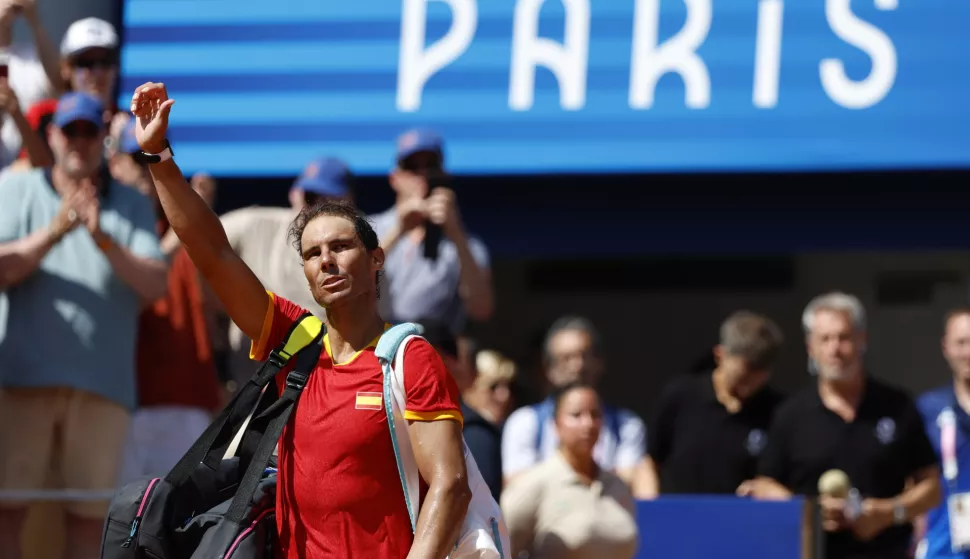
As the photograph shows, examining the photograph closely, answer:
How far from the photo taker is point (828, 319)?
664 cm

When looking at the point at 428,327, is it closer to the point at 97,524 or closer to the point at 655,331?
the point at 97,524

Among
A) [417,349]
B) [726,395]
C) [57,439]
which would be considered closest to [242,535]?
[417,349]

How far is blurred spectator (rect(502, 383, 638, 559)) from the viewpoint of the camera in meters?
5.93

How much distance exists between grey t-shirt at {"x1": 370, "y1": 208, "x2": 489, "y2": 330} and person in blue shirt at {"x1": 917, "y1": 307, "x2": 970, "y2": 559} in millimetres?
2155

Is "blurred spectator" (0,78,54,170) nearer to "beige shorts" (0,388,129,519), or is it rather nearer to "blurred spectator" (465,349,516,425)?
"beige shorts" (0,388,129,519)

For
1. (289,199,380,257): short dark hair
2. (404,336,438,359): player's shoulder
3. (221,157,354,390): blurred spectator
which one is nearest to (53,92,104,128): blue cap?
(221,157,354,390): blurred spectator

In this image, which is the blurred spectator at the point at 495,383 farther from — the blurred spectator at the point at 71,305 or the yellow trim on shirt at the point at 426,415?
the yellow trim on shirt at the point at 426,415

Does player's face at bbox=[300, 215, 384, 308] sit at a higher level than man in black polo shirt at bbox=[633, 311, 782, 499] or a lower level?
higher

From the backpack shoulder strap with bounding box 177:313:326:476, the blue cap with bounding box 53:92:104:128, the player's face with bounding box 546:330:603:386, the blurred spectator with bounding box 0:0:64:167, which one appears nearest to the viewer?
the backpack shoulder strap with bounding box 177:313:326:476

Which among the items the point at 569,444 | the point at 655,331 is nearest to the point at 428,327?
the point at 569,444

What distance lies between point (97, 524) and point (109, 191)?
143 centimetres

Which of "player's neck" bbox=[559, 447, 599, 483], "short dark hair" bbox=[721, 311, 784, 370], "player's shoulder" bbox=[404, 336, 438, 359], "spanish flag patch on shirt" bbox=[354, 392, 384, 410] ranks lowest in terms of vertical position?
"player's neck" bbox=[559, 447, 599, 483]

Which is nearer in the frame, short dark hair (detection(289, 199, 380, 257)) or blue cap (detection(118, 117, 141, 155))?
short dark hair (detection(289, 199, 380, 257))

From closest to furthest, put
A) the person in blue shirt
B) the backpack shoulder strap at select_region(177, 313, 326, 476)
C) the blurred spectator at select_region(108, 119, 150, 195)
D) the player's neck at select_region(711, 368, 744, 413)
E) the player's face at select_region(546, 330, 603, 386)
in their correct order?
the backpack shoulder strap at select_region(177, 313, 326, 476) → the person in blue shirt → the player's neck at select_region(711, 368, 744, 413) → the blurred spectator at select_region(108, 119, 150, 195) → the player's face at select_region(546, 330, 603, 386)
